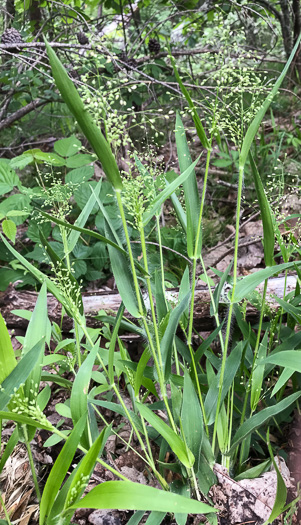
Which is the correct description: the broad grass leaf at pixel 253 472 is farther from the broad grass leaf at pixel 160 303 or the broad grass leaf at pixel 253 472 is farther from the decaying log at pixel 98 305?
the decaying log at pixel 98 305

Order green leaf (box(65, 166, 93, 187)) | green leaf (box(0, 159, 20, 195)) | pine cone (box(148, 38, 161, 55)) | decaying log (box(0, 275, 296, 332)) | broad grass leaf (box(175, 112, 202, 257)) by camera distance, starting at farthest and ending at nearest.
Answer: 1. pine cone (box(148, 38, 161, 55))
2. green leaf (box(65, 166, 93, 187))
3. green leaf (box(0, 159, 20, 195))
4. decaying log (box(0, 275, 296, 332))
5. broad grass leaf (box(175, 112, 202, 257))

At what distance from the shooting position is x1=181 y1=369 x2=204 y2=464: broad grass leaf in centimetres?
98

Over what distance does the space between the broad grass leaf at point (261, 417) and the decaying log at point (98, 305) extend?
0.67 m

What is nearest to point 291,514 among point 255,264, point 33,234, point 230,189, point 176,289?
point 176,289

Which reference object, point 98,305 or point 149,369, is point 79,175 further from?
point 149,369

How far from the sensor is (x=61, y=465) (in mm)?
836

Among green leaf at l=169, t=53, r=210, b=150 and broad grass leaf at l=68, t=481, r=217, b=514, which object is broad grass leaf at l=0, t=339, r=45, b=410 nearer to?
broad grass leaf at l=68, t=481, r=217, b=514

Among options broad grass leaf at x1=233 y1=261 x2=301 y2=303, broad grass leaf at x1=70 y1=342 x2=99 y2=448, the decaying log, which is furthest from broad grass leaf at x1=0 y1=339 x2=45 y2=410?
the decaying log

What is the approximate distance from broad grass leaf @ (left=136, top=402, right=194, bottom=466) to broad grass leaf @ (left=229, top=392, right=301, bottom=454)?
0.17 meters

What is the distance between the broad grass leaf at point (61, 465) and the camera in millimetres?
830

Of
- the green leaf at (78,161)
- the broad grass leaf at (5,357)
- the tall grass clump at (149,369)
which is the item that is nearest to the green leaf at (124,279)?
the tall grass clump at (149,369)

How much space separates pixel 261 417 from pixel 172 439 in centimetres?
25

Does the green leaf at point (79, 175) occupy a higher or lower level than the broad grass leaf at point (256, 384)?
higher

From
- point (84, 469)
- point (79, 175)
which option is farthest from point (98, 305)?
point (84, 469)
